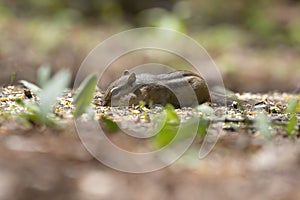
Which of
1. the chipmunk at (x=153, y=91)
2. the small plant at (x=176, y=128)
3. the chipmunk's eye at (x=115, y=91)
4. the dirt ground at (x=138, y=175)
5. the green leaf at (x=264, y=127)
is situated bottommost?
the dirt ground at (x=138, y=175)

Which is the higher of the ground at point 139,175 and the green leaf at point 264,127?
the green leaf at point 264,127

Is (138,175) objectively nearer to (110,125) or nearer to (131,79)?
(110,125)

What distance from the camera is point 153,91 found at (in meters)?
2.64

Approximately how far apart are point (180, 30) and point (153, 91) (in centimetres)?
470

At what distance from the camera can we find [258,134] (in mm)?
2279

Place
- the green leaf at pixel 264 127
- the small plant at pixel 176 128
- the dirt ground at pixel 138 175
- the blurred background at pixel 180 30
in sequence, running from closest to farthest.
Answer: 1. the dirt ground at pixel 138 175
2. the small plant at pixel 176 128
3. the green leaf at pixel 264 127
4. the blurred background at pixel 180 30

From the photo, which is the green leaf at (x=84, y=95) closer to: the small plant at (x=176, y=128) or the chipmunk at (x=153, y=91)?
the small plant at (x=176, y=128)

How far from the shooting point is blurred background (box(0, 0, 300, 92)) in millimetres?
5695

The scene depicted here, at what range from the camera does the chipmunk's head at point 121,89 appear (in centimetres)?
262

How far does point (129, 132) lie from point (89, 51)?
4.17 meters

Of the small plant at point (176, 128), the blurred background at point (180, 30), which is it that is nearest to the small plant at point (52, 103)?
the small plant at point (176, 128)

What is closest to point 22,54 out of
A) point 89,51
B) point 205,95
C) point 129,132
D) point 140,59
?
point 89,51

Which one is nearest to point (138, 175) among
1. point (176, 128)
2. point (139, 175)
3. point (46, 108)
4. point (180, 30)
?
point (139, 175)

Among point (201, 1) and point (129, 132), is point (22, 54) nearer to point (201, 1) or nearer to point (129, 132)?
point (129, 132)
